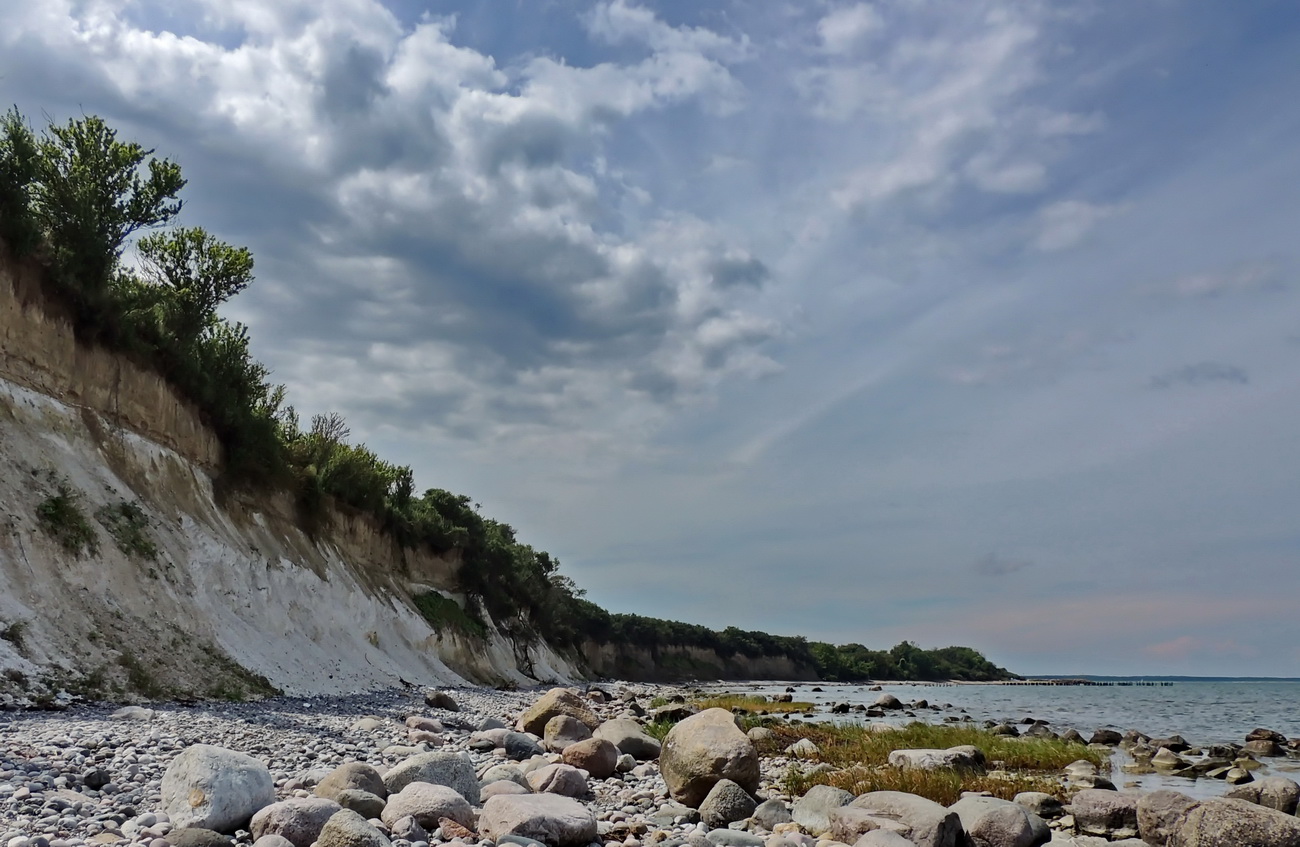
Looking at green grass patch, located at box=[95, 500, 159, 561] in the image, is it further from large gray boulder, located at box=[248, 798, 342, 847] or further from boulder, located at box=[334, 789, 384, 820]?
large gray boulder, located at box=[248, 798, 342, 847]

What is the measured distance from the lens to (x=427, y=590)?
4656 cm

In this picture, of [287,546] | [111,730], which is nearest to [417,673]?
[287,546]

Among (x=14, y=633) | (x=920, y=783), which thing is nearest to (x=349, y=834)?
(x=920, y=783)

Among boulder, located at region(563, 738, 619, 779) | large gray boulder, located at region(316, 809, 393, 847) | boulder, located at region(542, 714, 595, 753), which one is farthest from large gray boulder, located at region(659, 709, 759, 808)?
large gray boulder, located at region(316, 809, 393, 847)

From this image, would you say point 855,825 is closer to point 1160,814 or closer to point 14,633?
point 1160,814

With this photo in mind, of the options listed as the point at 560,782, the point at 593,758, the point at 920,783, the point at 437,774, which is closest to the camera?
the point at 437,774

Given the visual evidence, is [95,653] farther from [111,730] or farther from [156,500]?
[156,500]

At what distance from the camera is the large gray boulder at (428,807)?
807cm

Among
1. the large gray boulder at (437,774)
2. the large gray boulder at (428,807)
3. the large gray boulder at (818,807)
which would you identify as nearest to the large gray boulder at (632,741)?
the large gray boulder at (818,807)

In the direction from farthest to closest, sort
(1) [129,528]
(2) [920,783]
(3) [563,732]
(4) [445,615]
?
(4) [445,615], (1) [129,528], (3) [563,732], (2) [920,783]

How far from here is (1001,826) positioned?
9.25m

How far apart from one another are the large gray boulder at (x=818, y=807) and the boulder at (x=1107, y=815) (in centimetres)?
322

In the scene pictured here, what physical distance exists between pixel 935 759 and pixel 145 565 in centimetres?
1910

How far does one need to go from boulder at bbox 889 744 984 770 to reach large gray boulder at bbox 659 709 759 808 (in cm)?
388
